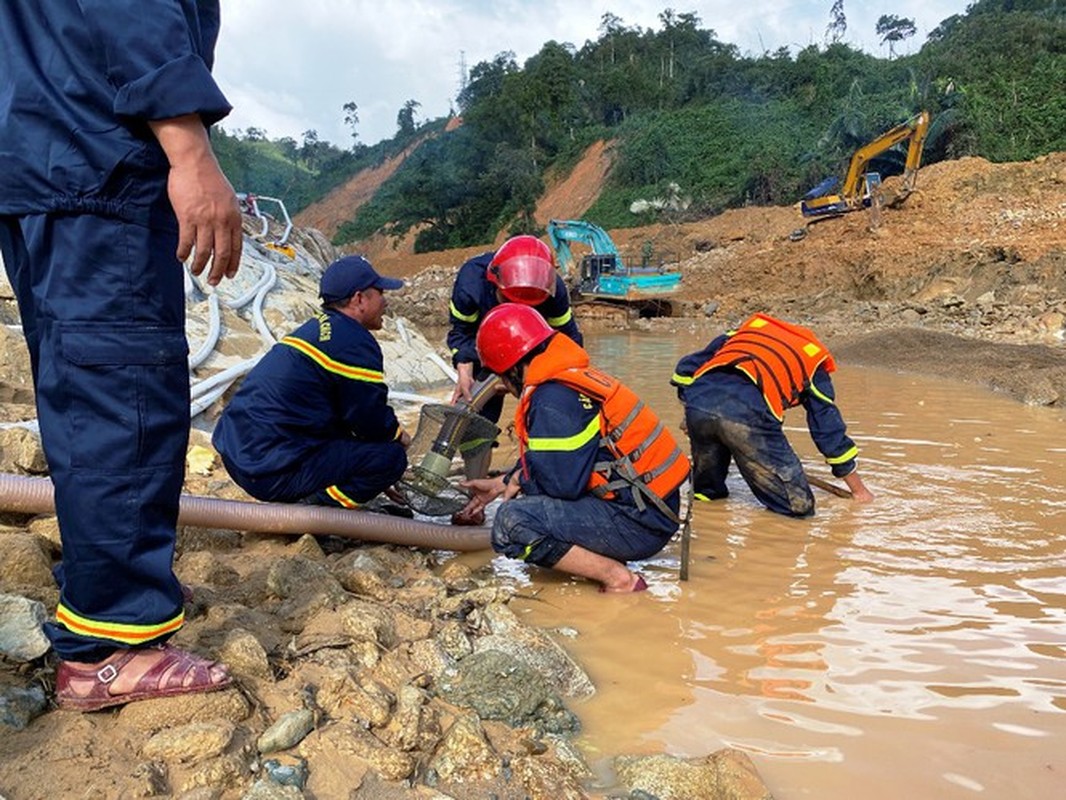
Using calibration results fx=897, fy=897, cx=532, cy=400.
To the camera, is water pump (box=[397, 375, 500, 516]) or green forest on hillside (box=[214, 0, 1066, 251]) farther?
green forest on hillside (box=[214, 0, 1066, 251])

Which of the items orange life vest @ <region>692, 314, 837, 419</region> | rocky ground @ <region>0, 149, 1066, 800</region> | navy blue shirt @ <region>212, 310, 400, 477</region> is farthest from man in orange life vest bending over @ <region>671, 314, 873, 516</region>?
navy blue shirt @ <region>212, 310, 400, 477</region>

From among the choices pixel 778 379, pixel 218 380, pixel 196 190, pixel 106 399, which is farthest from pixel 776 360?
pixel 106 399

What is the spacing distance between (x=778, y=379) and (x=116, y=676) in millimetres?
3643

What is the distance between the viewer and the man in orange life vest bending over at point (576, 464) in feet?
11.6

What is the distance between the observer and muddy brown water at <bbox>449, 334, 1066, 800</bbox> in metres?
2.30

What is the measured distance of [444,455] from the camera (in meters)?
4.11

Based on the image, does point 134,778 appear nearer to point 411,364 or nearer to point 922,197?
point 411,364

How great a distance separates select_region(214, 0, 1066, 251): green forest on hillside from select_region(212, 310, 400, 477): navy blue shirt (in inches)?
1060

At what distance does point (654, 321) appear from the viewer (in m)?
19.0

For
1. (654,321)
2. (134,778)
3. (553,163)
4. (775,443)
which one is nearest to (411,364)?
(775,443)

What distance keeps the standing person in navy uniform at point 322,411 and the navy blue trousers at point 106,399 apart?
1931 mm

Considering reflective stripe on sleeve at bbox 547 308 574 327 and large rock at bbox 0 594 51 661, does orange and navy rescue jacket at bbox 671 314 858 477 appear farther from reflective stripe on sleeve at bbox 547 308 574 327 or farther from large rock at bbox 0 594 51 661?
large rock at bbox 0 594 51 661

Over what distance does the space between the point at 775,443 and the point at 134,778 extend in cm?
365

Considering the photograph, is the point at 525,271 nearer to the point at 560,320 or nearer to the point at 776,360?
the point at 560,320
